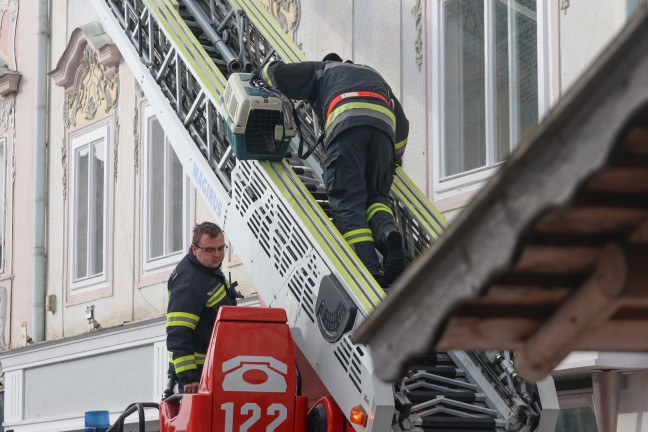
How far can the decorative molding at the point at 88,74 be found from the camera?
13797mm

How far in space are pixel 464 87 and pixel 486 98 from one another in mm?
307

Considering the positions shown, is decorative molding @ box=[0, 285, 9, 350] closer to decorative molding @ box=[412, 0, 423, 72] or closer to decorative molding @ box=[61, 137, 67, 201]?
decorative molding @ box=[61, 137, 67, 201]

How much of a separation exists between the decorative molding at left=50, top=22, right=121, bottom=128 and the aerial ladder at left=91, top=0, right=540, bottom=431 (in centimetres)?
432

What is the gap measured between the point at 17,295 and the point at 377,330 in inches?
530

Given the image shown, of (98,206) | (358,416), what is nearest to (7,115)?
(98,206)

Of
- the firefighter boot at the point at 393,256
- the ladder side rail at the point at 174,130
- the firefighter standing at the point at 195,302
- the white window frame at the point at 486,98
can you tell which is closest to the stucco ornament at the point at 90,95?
the ladder side rail at the point at 174,130

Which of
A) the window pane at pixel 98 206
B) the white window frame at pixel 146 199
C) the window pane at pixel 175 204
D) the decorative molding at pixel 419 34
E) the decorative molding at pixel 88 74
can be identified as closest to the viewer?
the decorative molding at pixel 419 34

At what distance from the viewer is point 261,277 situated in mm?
6801

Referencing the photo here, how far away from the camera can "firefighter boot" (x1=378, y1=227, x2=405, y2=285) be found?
6.32 metres

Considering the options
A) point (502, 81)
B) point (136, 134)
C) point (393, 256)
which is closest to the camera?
point (393, 256)

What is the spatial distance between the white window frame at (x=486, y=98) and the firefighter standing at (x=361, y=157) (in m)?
1.97

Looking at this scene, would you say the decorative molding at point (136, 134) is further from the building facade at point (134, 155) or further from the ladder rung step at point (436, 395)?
the ladder rung step at point (436, 395)

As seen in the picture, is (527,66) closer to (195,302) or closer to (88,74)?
(195,302)

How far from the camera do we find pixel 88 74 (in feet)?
46.9
